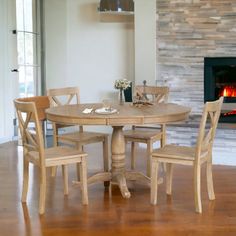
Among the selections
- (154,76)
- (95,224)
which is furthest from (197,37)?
(95,224)

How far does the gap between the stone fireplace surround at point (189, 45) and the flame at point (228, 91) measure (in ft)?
0.88

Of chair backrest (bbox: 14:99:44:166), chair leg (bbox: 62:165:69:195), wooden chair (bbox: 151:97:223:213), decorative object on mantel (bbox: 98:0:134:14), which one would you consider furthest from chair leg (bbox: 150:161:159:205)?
decorative object on mantel (bbox: 98:0:134:14)

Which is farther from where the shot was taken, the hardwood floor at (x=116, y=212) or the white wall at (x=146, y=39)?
the white wall at (x=146, y=39)

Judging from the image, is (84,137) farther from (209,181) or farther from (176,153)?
(209,181)

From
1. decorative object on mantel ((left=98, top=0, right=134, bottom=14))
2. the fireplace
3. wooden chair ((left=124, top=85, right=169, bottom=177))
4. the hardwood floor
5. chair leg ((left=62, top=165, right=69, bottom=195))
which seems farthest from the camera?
decorative object on mantel ((left=98, top=0, right=134, bottom=14))

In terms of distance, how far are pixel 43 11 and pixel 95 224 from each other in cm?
438

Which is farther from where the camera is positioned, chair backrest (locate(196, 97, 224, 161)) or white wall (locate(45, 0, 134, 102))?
white wall (locate(45, 0, 134, 102))

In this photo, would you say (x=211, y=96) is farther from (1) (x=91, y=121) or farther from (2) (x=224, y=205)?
(1) (x=91, y=121)

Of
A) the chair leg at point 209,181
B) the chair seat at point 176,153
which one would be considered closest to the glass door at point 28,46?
the chair seat at point 176,153

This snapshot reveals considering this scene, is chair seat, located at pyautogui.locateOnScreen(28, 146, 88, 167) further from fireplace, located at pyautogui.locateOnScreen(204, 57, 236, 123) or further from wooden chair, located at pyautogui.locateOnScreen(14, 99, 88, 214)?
fireplace, located at pyautogui.locateOnScreen(204, 57, 236, 123)

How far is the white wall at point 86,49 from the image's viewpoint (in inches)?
254

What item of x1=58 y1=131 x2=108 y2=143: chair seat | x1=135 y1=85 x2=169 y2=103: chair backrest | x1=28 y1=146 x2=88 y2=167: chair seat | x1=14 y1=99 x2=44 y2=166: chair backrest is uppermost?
x1=135 y1=85 x2=169 y2=103: chair backrest

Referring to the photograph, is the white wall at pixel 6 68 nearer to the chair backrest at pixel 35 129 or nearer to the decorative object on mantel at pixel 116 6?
the decorative object on mantel at pixel 116 6

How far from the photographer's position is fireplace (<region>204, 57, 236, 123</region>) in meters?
5.54
